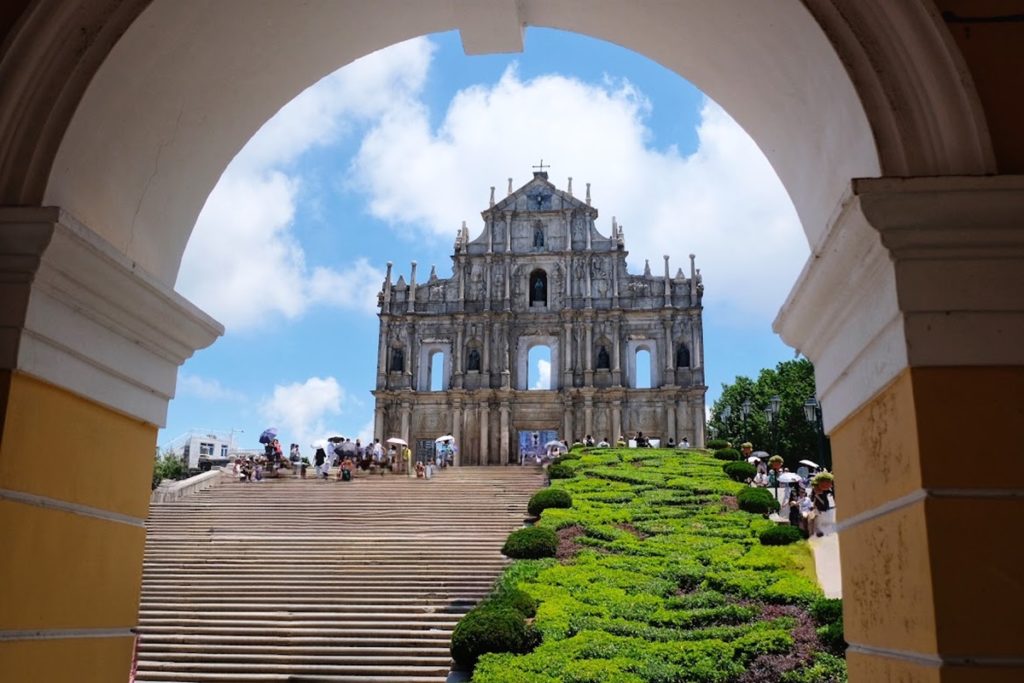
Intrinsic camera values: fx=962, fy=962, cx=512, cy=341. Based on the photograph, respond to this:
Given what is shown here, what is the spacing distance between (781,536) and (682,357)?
74.9 feet

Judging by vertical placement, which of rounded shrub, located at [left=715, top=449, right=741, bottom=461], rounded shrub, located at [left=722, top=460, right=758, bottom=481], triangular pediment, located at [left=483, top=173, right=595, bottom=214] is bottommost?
rounded shrub, located at [left=722, top=460, right=758, bottom=481]

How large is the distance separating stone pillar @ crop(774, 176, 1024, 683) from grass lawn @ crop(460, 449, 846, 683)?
8.33 m

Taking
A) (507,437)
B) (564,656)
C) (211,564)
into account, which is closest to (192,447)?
(507,437)

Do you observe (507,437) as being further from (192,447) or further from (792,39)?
(792,39)

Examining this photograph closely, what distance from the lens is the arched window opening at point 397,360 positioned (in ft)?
136

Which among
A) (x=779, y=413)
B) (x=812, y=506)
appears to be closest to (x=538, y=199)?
(x=779, y=413)

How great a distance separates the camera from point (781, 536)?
1791 cm

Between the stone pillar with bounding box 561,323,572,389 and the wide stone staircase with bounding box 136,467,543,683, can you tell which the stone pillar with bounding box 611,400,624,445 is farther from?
the wide stone staircase with bounding box 136,467,543,683

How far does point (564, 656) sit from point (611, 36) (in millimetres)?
8850

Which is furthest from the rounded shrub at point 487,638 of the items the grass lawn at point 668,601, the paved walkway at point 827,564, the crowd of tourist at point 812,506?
the crowd of tourist at point 812,506

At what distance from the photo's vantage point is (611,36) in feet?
14.2

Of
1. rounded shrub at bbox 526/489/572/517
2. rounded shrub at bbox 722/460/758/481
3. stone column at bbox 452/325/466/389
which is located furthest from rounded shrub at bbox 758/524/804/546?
stone column at bbox 452/325/466/389

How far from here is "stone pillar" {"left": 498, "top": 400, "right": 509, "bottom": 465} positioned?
3978 centimetres

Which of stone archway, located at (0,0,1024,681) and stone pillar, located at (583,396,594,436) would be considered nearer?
stone archway, located at (0,0,1024,681)
